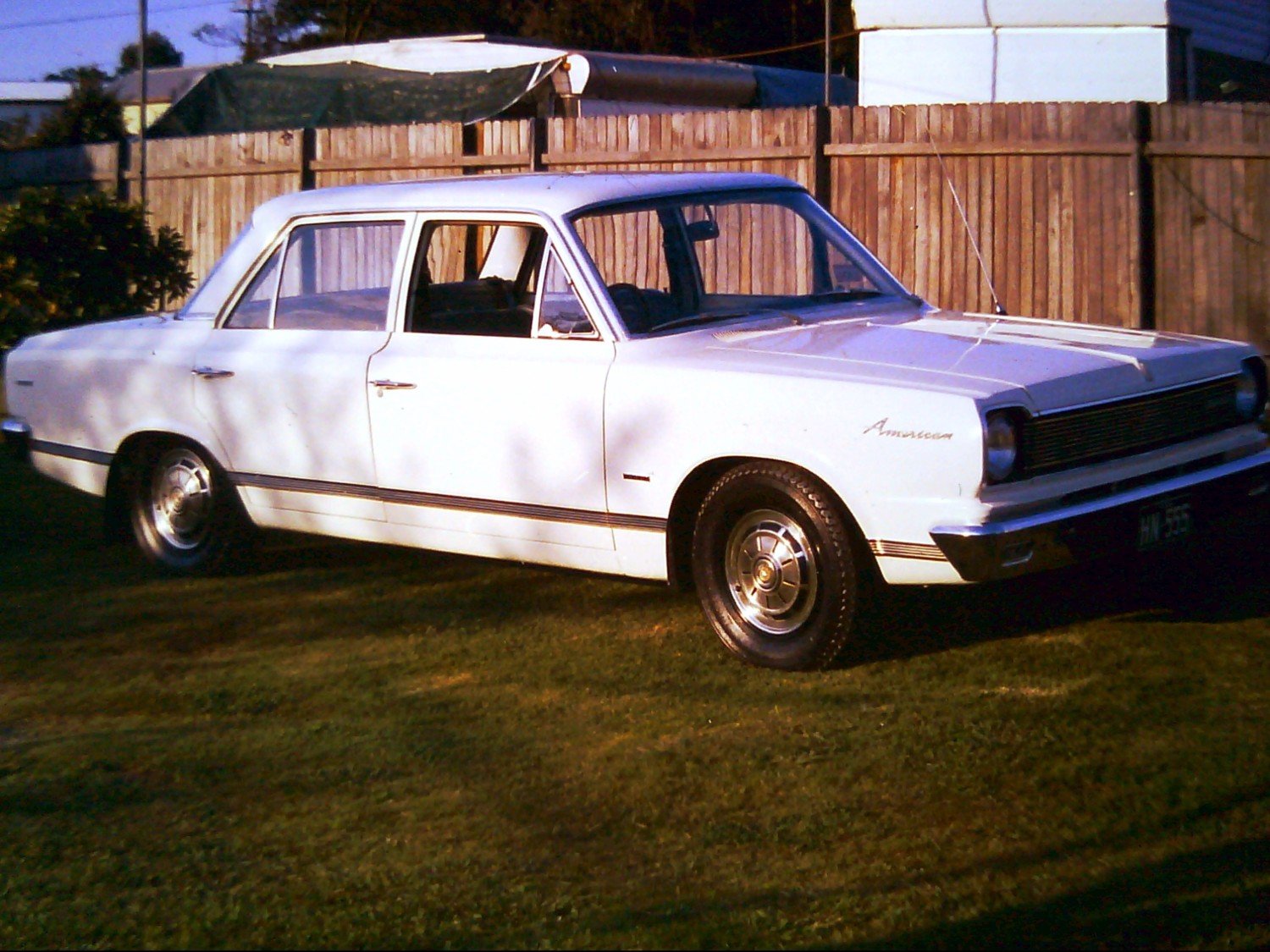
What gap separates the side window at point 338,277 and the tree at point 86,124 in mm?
17597

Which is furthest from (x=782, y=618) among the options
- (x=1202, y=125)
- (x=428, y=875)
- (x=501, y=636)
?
(x=1202, y=125)

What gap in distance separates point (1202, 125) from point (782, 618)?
722 cm

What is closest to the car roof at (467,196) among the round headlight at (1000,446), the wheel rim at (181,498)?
the wheel rim at (181,498)

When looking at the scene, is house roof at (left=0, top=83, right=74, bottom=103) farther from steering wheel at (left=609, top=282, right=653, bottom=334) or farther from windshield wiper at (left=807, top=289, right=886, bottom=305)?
steering wheel at (left=609, top=282, right=653, bottom=334)

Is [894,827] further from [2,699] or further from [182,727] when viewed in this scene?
[2,699]

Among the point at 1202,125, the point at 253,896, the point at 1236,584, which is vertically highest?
the point at 1202,125

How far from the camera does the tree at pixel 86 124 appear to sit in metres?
23.1

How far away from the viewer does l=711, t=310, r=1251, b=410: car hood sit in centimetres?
509

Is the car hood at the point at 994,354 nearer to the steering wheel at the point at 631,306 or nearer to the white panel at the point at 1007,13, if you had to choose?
the steering wheel at the point at 631,306

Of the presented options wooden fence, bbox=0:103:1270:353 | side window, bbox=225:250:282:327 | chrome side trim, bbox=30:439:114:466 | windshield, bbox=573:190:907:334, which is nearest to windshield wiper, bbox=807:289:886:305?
windshield, bbox=573:190:907:334

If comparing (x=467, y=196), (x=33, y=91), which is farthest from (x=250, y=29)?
(x=467, y=196)

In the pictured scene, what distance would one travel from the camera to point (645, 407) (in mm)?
5602

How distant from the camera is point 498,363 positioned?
19.8 feet

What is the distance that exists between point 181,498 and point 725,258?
8.80ft
